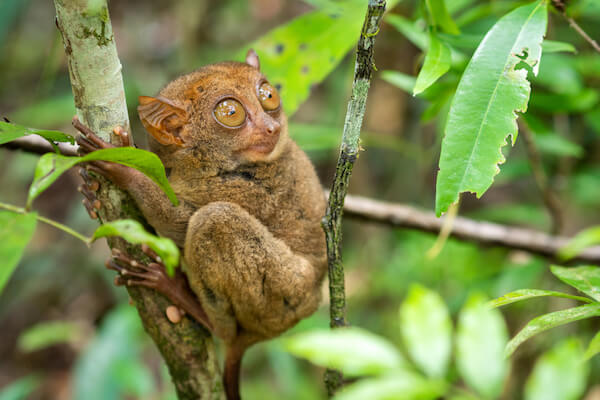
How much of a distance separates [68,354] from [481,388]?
6.04 meters

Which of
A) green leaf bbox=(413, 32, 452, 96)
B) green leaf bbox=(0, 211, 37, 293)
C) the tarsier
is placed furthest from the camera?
the tarsier

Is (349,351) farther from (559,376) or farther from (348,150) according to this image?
(348,150)

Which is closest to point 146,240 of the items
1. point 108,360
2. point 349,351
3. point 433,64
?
point 349,351

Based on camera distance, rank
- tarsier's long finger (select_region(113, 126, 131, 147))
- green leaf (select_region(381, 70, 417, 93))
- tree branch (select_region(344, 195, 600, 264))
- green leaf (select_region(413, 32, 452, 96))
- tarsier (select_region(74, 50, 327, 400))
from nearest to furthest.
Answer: green leaf (select_region(413, 32, 452, 96)) < tarsier's long finger (select_region(113, 126, 131, 147)) < tarsier (select_region(74, 50, 327, 400)) < green leaf (select_region(381, 70, 417, 93)) < tree branch (select_region(344, 195, 600, 264))

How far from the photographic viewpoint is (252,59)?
2.91m

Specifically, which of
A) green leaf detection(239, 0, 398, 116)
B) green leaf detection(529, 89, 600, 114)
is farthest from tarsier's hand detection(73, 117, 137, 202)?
green leaf detection(529, 89, 600, 114)

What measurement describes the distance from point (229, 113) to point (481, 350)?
1.95 meters

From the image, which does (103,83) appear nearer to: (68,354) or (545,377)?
(545,377)

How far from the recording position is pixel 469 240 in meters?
3.49

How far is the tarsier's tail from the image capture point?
8.65 feet

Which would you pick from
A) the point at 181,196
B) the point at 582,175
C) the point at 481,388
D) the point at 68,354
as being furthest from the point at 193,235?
the point at 68,354

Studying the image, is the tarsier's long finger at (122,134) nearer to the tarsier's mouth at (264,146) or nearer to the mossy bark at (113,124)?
the mossy bark at (113,124)

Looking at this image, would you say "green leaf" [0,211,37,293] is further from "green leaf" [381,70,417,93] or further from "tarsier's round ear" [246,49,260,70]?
"green leaf" [381,70,417,93]

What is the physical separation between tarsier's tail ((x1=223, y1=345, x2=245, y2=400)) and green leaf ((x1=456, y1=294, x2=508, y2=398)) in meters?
1.91
